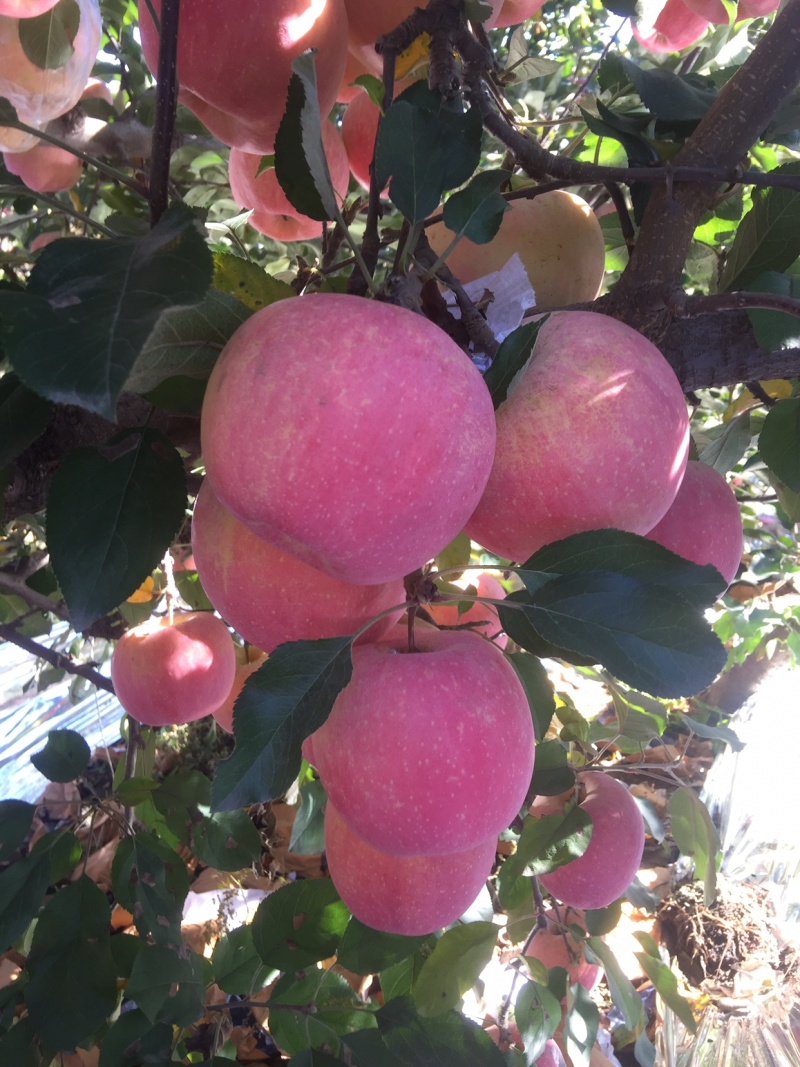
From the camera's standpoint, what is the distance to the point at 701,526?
2.10 ft

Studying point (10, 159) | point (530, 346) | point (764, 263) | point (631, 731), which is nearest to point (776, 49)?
point (764, 263)

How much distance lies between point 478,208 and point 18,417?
33 cm

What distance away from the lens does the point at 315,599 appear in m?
0.48

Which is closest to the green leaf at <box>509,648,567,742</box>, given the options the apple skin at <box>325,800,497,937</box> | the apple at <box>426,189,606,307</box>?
the apple skin at <box>325,800,497,937</box>

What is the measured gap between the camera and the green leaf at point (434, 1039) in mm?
698

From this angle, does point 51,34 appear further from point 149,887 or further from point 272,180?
point 149,887

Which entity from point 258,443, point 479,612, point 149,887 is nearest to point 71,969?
point 149,887

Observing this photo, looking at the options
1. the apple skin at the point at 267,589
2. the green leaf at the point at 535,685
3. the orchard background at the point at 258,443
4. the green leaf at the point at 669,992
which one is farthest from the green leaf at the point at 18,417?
the green leaf at the point at 669,992

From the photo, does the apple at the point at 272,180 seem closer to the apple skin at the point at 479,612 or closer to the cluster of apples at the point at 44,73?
the cluster of apples at the point at 44,73

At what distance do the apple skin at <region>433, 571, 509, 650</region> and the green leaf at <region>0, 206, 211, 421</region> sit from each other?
0.54 meters

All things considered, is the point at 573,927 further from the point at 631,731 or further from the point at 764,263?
the point at 764,263

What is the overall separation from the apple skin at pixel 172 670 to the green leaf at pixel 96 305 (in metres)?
0.77

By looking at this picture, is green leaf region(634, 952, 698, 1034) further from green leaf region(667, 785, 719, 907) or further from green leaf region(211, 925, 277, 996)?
green leaf region(211, 925, 277, 996)

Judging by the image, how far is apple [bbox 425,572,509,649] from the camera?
2.77 feet
